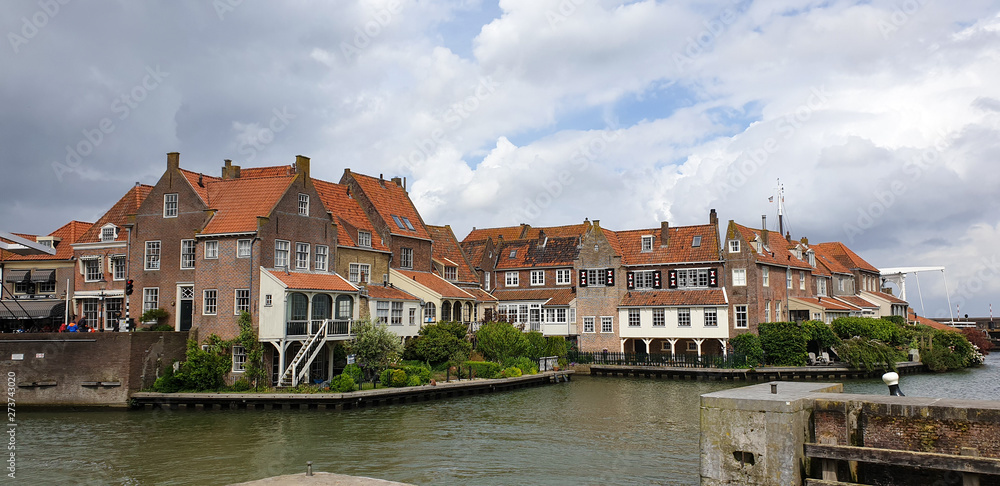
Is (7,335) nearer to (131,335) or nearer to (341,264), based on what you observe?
(131,335)

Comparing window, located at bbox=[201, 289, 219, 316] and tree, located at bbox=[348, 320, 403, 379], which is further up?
window, located at bbox=[201, 289, 219, 316]

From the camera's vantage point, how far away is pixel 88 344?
37.6 metres

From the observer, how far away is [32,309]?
45156mm

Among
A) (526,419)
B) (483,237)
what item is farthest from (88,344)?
(483,237)

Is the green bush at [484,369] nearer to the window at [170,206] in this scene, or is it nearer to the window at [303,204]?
the window at [303,204]

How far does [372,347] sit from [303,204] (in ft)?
30.6

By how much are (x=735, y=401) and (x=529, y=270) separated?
169 feet

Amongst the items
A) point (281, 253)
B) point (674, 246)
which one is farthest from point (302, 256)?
point (674, 246)

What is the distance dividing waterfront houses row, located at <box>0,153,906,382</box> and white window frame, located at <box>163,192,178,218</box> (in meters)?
0.07

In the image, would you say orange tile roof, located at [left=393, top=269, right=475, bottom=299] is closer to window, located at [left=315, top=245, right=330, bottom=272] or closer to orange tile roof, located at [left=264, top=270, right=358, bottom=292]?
window, located at [left=315, top=245, right=330, bottom=272]

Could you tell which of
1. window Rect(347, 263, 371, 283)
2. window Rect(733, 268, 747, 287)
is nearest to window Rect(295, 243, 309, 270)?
window Rect(347, 263, 371, 283)

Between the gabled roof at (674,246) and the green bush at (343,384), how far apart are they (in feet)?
102

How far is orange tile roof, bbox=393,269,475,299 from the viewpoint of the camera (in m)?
52.3

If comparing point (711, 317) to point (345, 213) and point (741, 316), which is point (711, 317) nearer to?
point (741, 316)
